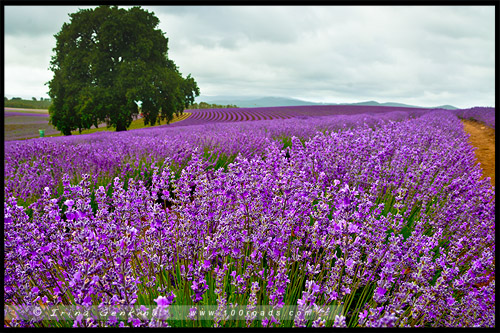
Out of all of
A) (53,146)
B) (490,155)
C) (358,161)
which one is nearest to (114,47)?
(53,146)

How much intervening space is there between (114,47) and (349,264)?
16641 mm

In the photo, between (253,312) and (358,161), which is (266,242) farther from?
Answer: (358,161)

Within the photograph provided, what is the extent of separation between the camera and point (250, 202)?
1812 millimetres

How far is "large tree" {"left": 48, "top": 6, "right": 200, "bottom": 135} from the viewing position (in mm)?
13602

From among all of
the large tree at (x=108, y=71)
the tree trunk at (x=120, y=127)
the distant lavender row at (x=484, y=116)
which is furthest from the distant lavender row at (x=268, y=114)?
the large tree at (x=108, y=71)

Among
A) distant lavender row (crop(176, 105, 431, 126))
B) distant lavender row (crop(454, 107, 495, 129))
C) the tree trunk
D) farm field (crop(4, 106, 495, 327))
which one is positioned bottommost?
farm field (crop(4, 106, 495, 327))

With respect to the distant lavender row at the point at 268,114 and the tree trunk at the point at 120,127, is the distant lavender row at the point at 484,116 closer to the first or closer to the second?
the distant lavender row at the point at 268,114

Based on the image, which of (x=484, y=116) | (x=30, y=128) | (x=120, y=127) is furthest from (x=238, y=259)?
(x=30, y=128)

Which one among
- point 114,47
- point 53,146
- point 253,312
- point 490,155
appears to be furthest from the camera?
point 114,47

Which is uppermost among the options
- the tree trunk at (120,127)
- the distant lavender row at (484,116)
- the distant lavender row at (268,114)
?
the distant lavender row at (268,114)

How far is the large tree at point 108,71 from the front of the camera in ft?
44.6

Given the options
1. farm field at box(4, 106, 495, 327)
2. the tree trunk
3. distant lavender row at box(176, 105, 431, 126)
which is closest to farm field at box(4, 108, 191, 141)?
distant lavender row at box(176, 105, 431, 126)

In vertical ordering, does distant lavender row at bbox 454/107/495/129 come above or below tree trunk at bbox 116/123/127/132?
above

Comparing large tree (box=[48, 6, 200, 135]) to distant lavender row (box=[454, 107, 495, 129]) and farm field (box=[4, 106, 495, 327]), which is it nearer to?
farm field (box=[4, 106, 495, 327])
